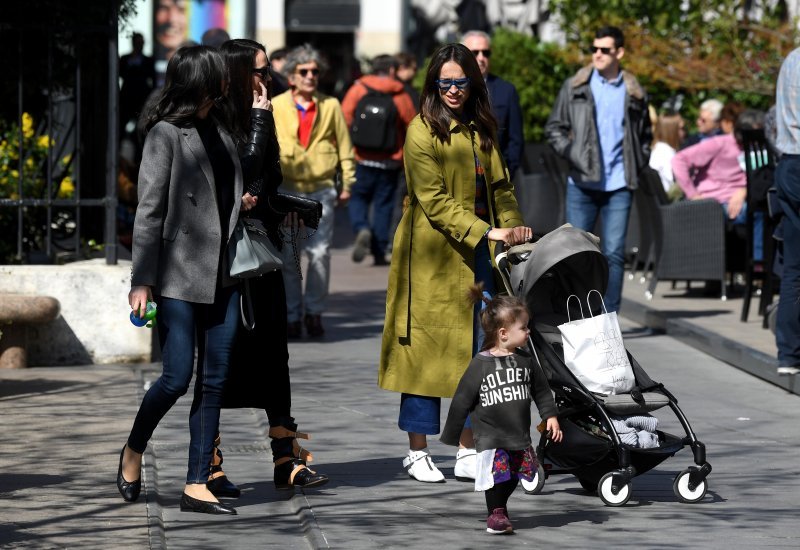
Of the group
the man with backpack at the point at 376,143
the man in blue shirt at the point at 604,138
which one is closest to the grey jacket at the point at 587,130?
the man in blue shirt at the point at 604,138

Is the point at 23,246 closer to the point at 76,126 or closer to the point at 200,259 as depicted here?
the point at 76,126

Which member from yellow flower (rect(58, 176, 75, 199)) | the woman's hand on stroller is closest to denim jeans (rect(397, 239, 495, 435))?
the woman's hand on stroller

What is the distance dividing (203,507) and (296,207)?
1.35 m

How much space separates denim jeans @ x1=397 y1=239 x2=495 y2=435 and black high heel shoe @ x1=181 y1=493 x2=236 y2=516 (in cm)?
101

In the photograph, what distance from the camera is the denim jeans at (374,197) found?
17.2m

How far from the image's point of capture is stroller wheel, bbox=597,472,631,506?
23.1 ft

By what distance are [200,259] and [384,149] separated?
33.4 ft

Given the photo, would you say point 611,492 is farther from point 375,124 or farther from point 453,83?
point 375,124

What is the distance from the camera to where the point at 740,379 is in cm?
1087

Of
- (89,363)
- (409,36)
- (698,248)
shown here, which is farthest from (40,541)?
(409,36)

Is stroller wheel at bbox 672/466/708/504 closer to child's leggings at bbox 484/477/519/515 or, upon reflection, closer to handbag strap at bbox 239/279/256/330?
child's leggings at bbox 484/477/519/515

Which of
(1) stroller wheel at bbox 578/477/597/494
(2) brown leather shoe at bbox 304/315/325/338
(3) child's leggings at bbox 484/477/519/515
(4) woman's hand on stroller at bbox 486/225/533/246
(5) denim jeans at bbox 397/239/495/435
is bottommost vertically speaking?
(2) brown leather shoe at bbox 304/315/325/338

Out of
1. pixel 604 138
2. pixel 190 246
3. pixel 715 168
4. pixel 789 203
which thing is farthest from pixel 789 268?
pixel 715 168

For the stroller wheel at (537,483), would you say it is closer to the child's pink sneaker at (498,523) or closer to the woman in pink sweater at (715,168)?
the child's pink sneaker at (498,523)
